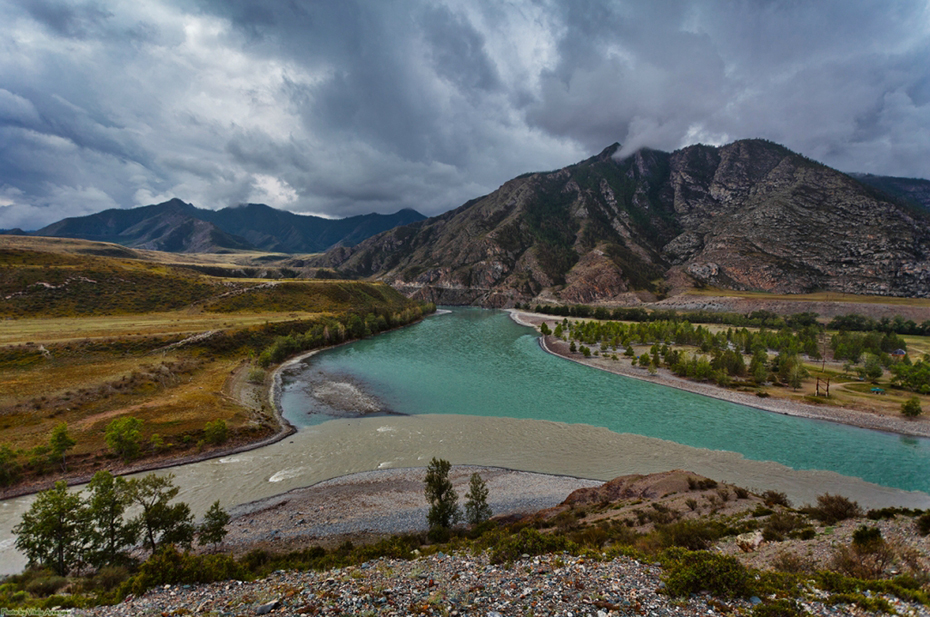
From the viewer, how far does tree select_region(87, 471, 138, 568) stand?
17.4m

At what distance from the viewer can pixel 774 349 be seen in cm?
7894

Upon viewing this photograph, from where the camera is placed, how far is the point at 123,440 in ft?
94.2

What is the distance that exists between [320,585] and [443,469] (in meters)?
11.3

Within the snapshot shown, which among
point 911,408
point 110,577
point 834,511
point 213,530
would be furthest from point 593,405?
point 110,577

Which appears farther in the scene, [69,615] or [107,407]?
[107,407]

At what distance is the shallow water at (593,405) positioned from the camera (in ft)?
107

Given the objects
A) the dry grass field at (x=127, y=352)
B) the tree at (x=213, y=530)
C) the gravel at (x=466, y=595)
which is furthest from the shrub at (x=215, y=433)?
the gravel at (x=466, y=595)

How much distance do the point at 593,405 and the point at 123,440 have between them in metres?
50.3

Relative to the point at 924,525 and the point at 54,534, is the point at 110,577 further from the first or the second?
the point at 924,525

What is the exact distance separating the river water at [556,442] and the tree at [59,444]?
3426mm

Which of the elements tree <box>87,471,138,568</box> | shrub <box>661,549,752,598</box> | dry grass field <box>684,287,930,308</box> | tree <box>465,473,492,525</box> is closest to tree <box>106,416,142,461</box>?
tree <box>87,471,138,568</box>

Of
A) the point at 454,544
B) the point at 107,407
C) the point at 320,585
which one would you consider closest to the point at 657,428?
the point at 454,544

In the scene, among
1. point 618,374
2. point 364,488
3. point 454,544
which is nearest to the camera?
point 454,544

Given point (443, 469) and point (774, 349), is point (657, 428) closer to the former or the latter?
point (443, 469)
